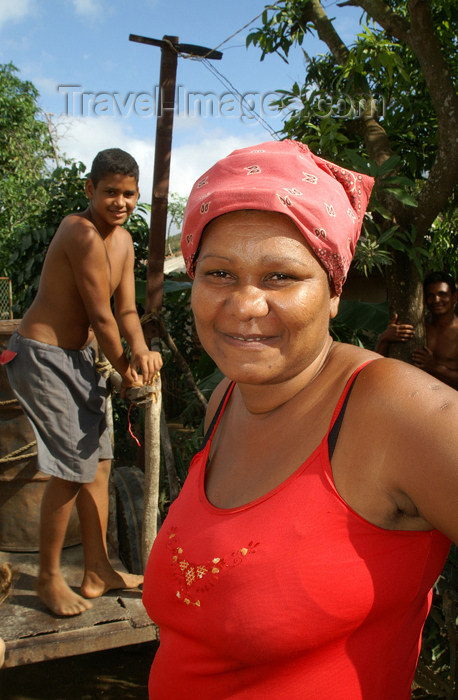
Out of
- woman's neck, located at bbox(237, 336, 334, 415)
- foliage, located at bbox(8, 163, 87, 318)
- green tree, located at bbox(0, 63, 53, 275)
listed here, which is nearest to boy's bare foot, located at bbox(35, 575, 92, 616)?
woman's neck, located at bbox(237, 336, 334, 415)

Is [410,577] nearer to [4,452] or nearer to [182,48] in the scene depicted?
[4,452]

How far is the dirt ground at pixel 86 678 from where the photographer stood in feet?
10.6

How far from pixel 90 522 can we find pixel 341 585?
2.17m

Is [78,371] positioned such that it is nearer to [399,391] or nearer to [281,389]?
[281,389]

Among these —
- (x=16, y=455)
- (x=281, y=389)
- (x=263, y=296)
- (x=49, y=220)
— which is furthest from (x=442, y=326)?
(x=49, y=220)

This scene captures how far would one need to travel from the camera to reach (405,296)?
3.80 metres

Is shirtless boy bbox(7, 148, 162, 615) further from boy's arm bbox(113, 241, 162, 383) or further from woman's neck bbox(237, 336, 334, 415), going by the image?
woman's neck bbox(237, 336, 334, 415)

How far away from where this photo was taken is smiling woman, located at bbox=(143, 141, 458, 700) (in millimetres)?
943

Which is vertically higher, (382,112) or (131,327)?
(382,112)

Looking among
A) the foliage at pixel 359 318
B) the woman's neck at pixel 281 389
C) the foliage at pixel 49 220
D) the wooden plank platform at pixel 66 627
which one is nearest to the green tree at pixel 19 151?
the foliage at pixel 49 220

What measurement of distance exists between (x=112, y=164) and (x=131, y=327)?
820mm

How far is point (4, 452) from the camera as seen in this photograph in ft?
10.4

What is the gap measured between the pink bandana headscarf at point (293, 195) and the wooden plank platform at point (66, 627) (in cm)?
196

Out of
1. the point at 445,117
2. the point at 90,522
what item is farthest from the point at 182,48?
the point at 90,522
